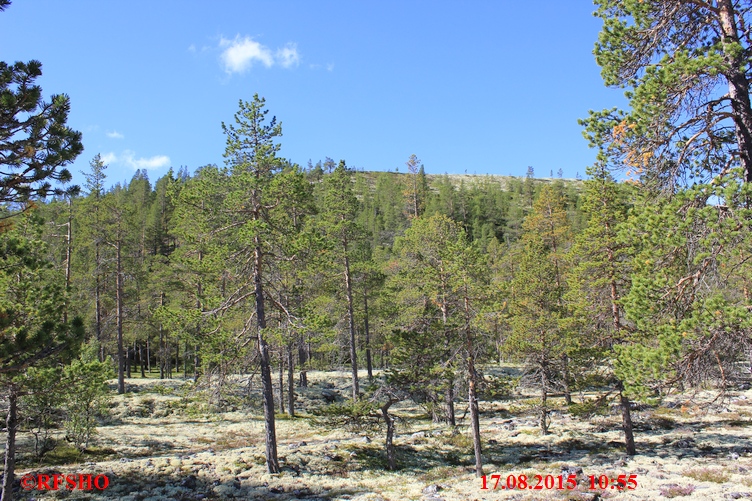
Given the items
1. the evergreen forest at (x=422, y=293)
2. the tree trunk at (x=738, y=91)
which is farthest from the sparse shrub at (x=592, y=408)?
the tree trunk at (x=738, y=91)

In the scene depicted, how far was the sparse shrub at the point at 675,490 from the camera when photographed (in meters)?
12.3

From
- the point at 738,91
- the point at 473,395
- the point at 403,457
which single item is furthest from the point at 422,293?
the point at 738,91

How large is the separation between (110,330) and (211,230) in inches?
1124

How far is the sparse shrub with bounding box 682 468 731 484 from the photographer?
13594mm

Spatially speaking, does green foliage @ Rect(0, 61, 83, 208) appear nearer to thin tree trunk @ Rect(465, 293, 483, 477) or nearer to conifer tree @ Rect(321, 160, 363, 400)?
thin tree trunk @ Rect(465, 293, 483, 477)

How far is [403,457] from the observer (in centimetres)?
1861

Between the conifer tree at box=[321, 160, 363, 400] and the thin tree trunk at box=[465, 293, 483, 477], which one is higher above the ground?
the conifer tree at box=[321, 160, 363, 400]

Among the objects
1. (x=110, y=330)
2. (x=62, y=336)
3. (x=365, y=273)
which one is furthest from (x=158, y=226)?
(x=62, y=336)

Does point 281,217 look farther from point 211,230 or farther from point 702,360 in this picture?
point 702,360

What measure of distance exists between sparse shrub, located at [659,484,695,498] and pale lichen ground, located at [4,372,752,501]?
3 cm
